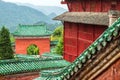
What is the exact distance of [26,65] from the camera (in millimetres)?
13422

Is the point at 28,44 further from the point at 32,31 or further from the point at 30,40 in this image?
the point at 32,31

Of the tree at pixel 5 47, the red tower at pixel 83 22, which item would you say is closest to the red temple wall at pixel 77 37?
the red tower at pixel 83 22

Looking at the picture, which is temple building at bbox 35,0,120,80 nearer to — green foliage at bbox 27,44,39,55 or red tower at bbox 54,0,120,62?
red tower at bbox 54,0,120,62

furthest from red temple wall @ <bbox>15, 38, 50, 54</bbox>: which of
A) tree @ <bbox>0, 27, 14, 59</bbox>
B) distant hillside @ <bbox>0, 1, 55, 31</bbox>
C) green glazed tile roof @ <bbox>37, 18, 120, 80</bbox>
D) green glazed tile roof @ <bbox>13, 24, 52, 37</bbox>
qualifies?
distant hillside @ <bbox>0, 1, 55, 31</bbox>

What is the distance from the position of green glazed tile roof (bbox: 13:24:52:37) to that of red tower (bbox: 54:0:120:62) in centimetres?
1281

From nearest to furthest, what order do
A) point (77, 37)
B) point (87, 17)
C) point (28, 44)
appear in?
point (87, 17) < point (77, 37) < point (28, 44)

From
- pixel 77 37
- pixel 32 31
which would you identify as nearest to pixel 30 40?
pixel 32 31

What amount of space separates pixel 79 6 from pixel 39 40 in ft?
45.1

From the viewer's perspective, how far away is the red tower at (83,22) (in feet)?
41.4

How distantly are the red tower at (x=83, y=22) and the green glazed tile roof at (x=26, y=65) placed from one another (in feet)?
3.86

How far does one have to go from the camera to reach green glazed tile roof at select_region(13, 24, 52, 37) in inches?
1136

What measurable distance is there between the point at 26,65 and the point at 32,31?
16.6 metres

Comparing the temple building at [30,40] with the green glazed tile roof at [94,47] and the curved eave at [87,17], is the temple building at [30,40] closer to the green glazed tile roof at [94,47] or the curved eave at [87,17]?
the curved eave at [87,17]

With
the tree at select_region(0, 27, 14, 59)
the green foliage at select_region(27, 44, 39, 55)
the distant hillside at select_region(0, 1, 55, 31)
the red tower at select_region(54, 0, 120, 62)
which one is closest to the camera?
the red tower at select_region(54, 0, 120, 62)
